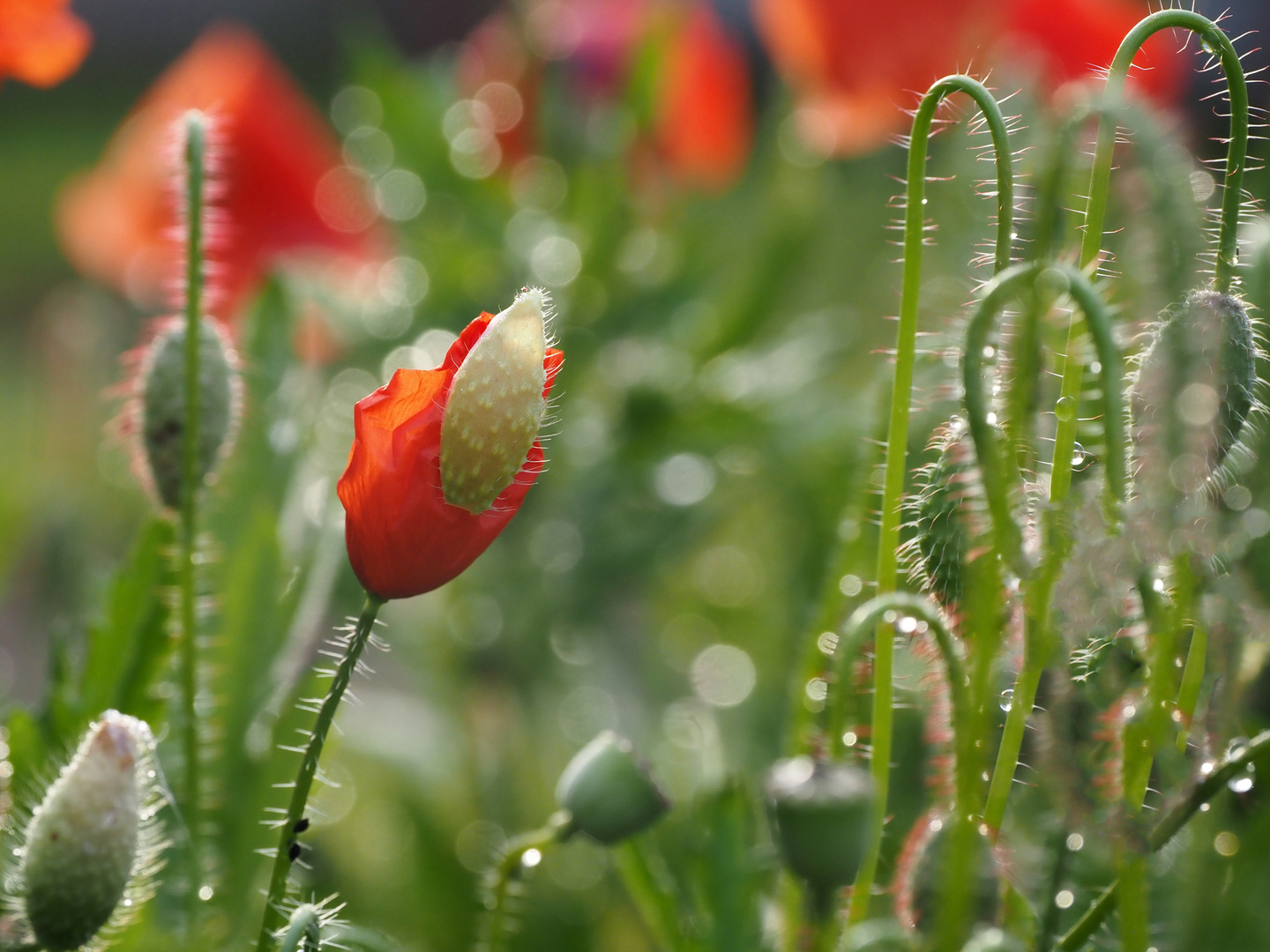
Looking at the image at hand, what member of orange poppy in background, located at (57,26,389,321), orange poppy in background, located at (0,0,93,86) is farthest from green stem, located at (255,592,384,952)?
orange poppy in background, located at (57,26,389,321)

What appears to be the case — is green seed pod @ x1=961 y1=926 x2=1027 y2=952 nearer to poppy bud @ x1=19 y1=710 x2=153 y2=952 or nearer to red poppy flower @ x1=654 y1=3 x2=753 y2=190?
poppy bud @ x1=19 y1=710 x2=153 y2=952

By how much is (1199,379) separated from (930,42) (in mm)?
631

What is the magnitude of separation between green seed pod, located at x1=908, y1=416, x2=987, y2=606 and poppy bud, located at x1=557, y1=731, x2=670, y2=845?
3.2 inches

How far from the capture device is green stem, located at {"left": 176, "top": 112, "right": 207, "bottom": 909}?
31 cm

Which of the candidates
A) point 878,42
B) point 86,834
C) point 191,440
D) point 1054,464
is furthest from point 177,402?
point 878,42

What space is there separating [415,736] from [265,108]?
454 millimetres

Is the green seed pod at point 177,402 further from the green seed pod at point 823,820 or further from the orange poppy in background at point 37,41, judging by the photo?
the green seed pod at point 823,820

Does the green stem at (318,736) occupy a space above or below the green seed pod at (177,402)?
below

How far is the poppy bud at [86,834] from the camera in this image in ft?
0.83

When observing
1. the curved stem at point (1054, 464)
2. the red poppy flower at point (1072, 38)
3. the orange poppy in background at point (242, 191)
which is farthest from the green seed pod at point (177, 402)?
the red poppy flower at point (1072, 38)

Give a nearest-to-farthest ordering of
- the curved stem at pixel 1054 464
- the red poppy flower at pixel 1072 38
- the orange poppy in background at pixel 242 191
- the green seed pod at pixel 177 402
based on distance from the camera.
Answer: the curved stem at pixel 1054 464 → the green seed pod at pixel 177 402 → the red poppy flower at pixel 1072 38 → the orange poppy in background at pixel 242 191

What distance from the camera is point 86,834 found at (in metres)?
0.25

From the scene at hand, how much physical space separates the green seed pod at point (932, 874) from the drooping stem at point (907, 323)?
0.01 metres

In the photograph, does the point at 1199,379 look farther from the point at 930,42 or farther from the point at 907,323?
the point at 930,42
